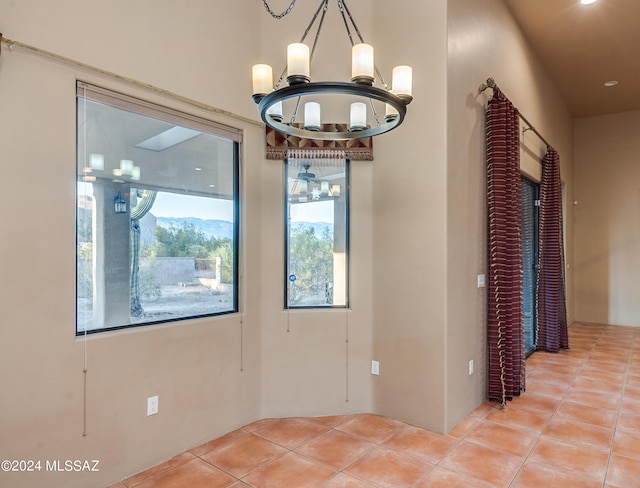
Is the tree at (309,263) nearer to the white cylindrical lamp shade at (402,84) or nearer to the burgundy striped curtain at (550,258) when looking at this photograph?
the white cylindrical lamp shade at (402,84)

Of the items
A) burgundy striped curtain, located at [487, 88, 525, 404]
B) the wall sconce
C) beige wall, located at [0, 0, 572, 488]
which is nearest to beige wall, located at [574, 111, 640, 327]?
beige wall, located at [0, 0, 572, 488]

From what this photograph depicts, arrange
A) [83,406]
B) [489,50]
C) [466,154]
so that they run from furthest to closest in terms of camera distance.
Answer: [489,50], [466,154], [83,406]

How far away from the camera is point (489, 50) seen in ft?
12.6

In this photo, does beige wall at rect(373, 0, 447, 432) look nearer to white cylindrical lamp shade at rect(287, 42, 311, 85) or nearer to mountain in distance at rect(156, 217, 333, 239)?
mountain in distance at rect(156, 217, 333, 239)

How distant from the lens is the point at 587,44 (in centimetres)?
494

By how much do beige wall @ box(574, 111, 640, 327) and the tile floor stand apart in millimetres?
3971

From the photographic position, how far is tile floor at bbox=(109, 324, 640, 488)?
8.12ft

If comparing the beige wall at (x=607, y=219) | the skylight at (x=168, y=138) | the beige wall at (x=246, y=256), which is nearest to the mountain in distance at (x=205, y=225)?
the beige wall at (x=246, y=256)

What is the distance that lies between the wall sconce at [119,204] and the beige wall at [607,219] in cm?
776


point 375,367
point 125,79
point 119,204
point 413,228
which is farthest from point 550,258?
point 125,79

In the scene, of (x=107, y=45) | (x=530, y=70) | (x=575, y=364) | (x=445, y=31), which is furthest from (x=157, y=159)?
(x=575, y=364)

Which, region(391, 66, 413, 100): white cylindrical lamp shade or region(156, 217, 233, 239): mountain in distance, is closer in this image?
region(391, 66, 413, 100): white cylindrical lamp shade

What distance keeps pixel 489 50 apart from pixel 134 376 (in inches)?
159

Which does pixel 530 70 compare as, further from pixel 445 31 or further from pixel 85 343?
pixel 85 343
